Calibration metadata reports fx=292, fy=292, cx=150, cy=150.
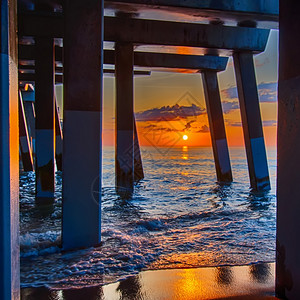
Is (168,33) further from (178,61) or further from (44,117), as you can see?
(44,117)

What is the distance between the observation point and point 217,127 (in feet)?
42.0

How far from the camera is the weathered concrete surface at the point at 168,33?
8.40 meters

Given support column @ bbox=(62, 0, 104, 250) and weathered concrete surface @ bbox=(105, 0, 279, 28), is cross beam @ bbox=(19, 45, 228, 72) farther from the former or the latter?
support column @ bbox=(62, 0, 104, 250)

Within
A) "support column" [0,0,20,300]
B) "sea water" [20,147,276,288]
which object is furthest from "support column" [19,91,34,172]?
"support column" [0,0,20,300]

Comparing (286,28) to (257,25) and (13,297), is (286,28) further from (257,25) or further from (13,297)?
(257,25)

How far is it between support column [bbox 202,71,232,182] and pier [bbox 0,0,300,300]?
1.7 inches

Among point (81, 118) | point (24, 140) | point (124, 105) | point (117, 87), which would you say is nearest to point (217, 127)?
point (124, 105)

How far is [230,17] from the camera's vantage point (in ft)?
26.1

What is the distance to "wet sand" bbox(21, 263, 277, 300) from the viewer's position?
8.54 feet

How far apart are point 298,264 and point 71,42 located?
3560mm

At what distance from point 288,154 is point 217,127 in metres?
10.7

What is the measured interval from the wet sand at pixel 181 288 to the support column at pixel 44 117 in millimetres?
6006

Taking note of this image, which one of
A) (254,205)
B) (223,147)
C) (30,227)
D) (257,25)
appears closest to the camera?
(30,227)

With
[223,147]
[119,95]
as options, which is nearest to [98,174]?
[119,95]
